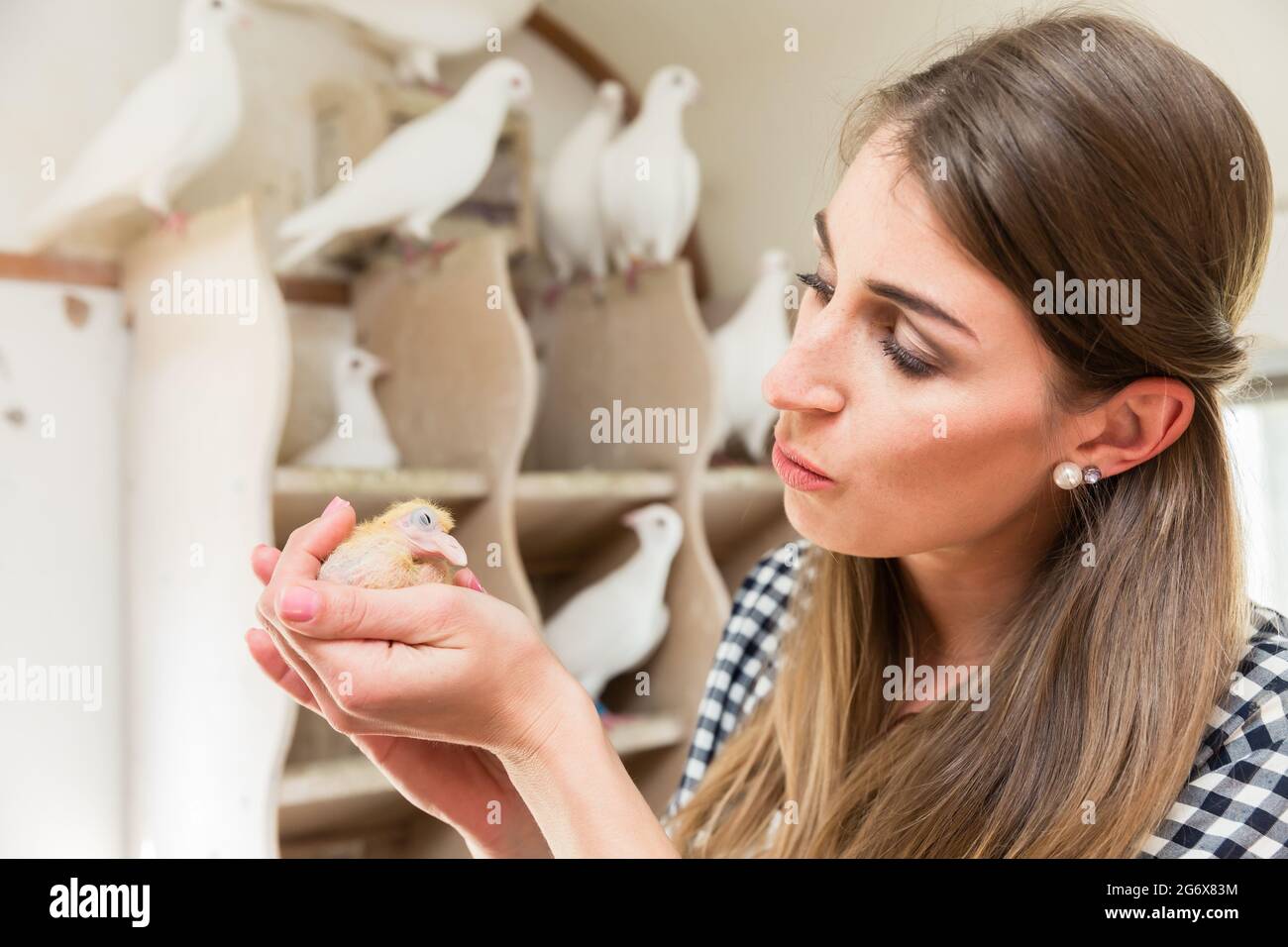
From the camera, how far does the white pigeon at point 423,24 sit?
106 cm

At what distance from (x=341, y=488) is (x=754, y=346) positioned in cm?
49

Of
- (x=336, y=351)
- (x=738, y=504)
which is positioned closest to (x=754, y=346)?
(x=738, y=504)

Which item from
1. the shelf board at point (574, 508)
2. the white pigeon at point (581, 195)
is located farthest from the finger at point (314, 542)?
the white pigeon at point (581, 195)

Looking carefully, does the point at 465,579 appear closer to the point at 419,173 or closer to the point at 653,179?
the point at 419,173

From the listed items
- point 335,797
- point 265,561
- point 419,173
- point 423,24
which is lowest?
point 335,797

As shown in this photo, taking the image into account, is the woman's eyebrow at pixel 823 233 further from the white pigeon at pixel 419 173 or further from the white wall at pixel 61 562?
the white wall at pixel 61 562

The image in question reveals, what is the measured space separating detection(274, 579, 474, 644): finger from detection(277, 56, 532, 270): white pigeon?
641 millimetres

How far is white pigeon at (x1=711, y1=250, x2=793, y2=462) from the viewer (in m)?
1.14

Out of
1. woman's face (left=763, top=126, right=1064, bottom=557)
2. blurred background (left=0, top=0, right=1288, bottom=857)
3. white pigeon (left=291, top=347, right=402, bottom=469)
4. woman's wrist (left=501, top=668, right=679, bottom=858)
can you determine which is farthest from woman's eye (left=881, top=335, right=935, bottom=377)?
white pigeon (left=291, top=347, right=402, bottom=469)

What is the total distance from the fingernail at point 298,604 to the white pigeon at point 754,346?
2.67 ft

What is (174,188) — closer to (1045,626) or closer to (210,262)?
A: (210,262)

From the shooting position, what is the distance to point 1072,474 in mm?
483

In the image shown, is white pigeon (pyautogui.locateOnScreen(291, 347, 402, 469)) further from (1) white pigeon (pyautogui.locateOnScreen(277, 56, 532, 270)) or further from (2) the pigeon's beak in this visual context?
(2) the pigeon's beak

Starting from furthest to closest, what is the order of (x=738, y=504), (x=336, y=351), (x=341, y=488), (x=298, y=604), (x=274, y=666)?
(x=738, y=504), (x=336, y=351), (x=341, y=488), (x=274, y=666), (x=298, y=604)
